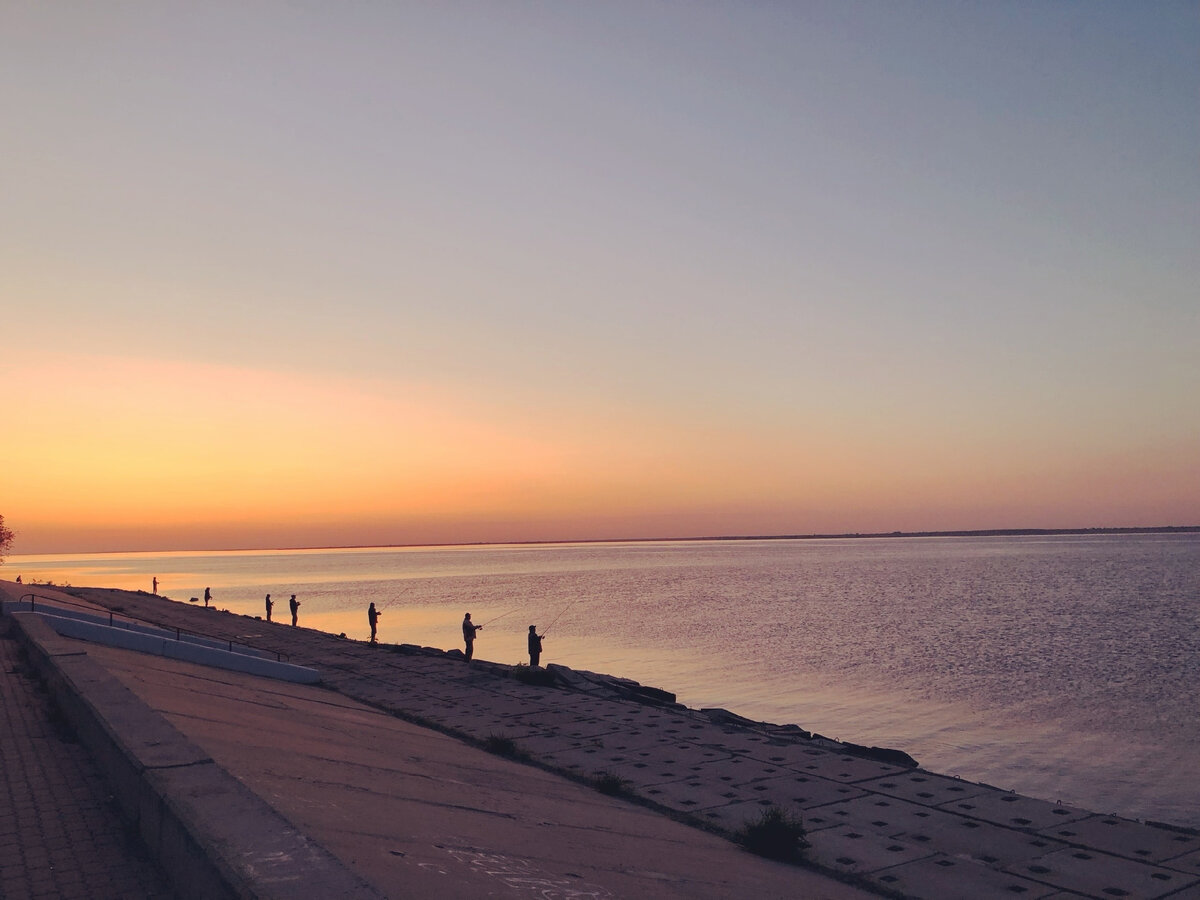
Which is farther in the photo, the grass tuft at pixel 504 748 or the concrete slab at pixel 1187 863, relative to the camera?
the grass tuft at pixel 504 748

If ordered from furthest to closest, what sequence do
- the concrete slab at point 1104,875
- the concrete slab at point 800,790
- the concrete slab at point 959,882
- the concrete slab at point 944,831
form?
the concrete slab at point 800,790, the concrete slab at point 944,831, the concrete slab at point 1104,875, the concrete slab at point 959,882

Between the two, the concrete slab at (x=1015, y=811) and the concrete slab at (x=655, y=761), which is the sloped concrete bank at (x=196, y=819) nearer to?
the concrete slab at (x=655, y=761)

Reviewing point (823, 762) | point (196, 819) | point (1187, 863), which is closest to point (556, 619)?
point (823, 762)

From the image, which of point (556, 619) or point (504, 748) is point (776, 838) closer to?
point (504, 748)

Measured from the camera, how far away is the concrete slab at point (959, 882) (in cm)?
805

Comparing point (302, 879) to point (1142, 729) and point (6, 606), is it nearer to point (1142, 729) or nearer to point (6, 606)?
point (6, 606)

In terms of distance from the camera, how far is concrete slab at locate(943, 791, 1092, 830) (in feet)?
33.8

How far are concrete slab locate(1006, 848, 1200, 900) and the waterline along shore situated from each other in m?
0.03

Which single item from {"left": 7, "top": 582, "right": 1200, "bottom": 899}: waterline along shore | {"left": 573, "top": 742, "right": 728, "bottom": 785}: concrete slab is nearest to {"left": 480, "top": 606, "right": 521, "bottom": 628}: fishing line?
{"left": 7, "top": 582, "right": 1200, "bottom": 899}: waterline along shore

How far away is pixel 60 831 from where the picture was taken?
220 inches

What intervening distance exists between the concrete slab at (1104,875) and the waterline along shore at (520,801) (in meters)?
0.03

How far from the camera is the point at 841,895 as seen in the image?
26.4ft

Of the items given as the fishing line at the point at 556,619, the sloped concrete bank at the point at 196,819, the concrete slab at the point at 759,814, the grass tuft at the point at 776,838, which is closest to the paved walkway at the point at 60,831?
the sloped concrete bank at the point at 196,819

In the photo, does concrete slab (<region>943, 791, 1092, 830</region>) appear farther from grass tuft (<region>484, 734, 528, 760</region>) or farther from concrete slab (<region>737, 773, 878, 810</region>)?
grass tuft (<region>484, 734, 528, 760</region>)
